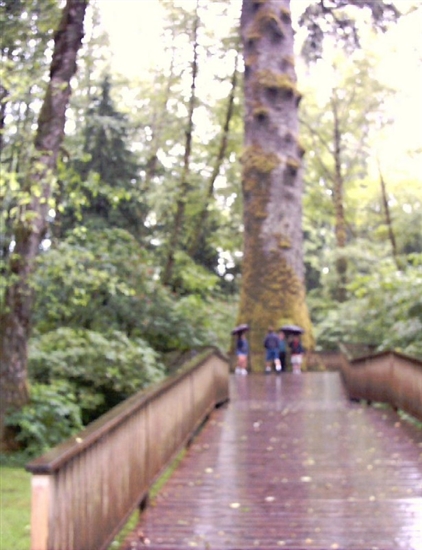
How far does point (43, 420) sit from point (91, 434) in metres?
6.13

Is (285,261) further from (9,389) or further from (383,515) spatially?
(383,515)

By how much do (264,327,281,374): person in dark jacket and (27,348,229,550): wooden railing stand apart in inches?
426

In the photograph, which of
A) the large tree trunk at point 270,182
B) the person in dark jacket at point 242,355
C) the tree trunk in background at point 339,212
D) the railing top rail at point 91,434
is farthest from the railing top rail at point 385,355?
the tree trunk in background at point 339,212

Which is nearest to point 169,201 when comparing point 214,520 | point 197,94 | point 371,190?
point 197,94

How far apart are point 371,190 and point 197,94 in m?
11.8

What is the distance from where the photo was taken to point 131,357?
1341cm

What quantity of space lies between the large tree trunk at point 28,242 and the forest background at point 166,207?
0.27 meters

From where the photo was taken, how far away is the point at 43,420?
35.1ft

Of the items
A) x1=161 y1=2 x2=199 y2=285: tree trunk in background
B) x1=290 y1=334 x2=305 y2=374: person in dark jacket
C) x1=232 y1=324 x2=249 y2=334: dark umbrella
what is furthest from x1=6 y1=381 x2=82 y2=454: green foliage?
x1=161 y1=2 x2=199 y2=285: tree trunk in background

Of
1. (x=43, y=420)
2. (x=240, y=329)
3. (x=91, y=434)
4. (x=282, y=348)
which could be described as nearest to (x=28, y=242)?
(x=43, y=420)

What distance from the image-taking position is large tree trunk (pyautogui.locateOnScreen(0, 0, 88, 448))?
10.2 meters

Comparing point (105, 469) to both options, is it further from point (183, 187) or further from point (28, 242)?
point (183, 187)

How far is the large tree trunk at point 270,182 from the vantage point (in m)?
22.2

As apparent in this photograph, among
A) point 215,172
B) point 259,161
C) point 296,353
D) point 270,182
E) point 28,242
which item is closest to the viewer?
point 28,242
